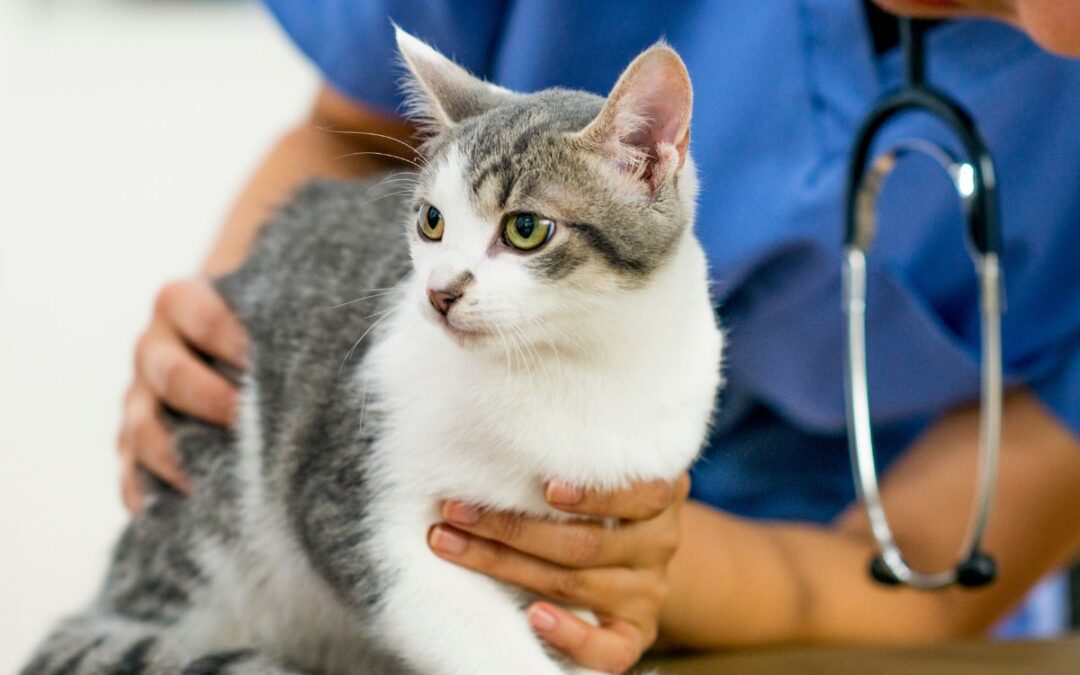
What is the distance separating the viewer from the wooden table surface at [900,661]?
3.03 ft

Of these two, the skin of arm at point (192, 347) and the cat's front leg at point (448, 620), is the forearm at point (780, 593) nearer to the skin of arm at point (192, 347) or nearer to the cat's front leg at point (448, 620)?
the cat's front leg at point (448, 620)

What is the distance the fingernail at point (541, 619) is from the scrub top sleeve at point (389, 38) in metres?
0.38

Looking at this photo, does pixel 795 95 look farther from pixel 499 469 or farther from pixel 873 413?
pixel 873 413

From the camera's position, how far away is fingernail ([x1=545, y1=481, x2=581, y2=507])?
0.75m


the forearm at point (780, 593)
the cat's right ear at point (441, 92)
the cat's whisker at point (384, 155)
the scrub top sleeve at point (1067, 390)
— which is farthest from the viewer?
the scrub top sleeve at point (1067, 390)

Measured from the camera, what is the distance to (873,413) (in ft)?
4.15

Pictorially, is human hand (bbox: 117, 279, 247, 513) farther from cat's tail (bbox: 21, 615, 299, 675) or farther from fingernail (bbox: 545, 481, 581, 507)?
fingernail (bbox: 545, 481, 581, 507)

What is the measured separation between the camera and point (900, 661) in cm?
95

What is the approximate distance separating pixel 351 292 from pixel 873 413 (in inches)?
27.2

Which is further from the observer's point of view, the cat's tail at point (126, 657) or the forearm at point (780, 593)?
the forearm at point (780, 593)

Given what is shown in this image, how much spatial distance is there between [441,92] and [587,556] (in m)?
0.38

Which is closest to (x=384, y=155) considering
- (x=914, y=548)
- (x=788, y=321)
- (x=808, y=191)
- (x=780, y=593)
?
(x=808, y=191)

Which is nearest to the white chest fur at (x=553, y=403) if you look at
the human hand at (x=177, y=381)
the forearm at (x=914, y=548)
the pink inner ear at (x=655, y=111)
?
the pink inner ear at (x=655, y=111)

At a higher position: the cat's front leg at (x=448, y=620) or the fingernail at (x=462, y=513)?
the fingernail at (x=462, y=513)
